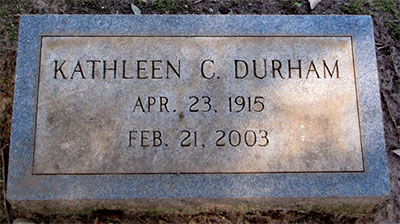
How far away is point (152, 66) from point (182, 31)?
333mm

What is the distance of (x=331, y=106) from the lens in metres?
2.65

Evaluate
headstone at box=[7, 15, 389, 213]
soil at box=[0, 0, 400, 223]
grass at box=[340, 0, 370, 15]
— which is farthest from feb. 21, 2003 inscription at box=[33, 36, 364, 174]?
grass at box=[340, 0, 370, 15]

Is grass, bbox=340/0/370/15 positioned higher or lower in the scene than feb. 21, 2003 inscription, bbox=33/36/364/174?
higher

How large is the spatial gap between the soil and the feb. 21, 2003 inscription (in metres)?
0.39

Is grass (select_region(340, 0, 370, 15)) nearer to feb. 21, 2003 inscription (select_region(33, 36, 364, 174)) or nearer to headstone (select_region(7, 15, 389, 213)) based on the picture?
headstone (select_region(7, 15, 389, 213))

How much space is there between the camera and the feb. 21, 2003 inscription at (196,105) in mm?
2562

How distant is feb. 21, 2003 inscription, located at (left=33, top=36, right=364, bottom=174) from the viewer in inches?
101

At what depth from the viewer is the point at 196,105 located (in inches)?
104

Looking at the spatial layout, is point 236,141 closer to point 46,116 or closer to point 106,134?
point 106,134

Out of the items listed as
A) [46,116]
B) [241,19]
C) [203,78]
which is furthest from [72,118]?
[241,19]

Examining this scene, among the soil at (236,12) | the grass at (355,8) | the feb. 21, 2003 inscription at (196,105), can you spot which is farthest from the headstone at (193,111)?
the grass at (355,8)

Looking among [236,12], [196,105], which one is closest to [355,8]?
[236,12]

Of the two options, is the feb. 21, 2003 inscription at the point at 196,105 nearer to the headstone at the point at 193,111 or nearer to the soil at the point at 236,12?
the headstone at the point at 193,111

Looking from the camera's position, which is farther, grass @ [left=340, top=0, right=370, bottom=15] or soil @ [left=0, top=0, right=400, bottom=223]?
grass @ [left=340, top=0, right=370, bottom=15]
